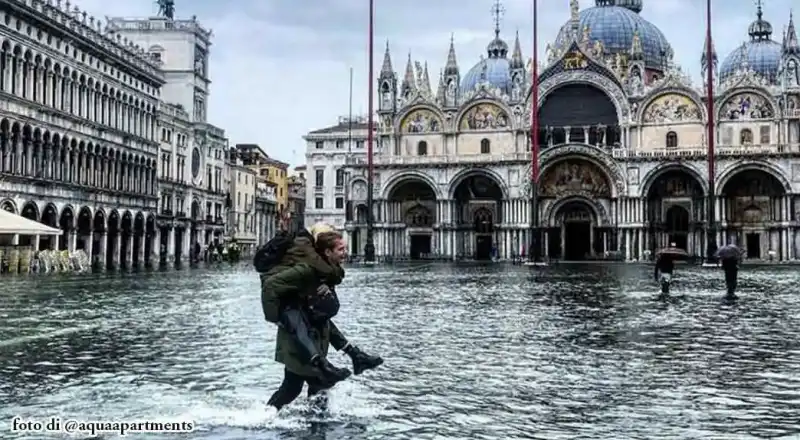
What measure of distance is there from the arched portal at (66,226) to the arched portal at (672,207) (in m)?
41.7

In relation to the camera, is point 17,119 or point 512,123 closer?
point 17,119

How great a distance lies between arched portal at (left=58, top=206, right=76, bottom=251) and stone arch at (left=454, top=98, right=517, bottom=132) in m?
35.4

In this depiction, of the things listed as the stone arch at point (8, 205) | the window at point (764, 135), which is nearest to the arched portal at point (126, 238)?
the stone arch at point (8, 205)

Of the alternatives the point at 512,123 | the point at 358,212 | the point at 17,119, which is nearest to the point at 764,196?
the point at 512,123

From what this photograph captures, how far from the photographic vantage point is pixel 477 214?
81250 millimetres

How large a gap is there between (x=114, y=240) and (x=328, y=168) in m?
45.6

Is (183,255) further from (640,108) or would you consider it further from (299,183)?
(299,183)

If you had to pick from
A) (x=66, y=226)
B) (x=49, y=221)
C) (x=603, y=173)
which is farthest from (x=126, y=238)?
(x=603, y=173)

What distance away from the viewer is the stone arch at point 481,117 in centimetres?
8019

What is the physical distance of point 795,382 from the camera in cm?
1039

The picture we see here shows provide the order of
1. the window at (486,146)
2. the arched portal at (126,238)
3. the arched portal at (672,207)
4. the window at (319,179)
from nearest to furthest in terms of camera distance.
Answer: the arched portal at (126,238)
the arched portal at (672,207)
the window at (486,146)
the window at (319,179)

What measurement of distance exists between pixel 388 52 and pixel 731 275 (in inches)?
2494

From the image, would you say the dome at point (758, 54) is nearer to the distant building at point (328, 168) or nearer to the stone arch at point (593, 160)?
the stone arch at point (593, 160)

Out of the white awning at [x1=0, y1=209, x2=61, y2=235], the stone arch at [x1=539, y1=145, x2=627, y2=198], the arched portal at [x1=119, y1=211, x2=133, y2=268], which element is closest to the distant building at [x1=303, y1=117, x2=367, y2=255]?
the stone arch at [x1=539, y1=145, x2=627, y2=198]
